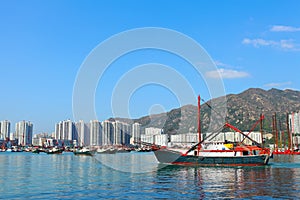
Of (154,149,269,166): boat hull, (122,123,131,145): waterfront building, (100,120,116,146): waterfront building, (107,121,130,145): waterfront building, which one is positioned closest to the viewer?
(154,149,269,166): boat hull

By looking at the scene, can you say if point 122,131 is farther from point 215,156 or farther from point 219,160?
point 219,160

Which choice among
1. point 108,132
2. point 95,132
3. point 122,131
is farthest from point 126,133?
point 95,132

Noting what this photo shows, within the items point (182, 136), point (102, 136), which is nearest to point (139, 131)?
point (182, 136)

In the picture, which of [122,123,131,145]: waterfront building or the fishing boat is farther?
[122,123,131,145]: waterfront building

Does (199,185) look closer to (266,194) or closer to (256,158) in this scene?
(266,194)

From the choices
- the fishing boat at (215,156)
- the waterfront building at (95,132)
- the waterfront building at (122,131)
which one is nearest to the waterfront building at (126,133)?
the waterfront building at (122,131)

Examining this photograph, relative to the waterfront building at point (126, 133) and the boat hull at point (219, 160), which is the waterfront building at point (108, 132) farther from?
the boat hull at point (219, 160)

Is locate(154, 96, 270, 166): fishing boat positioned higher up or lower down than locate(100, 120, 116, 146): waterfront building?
lower down

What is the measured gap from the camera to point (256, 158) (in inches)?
2185

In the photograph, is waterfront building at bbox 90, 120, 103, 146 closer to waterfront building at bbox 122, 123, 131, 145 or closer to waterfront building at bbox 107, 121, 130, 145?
waterfront building at bbox 107, 121, 130, 145

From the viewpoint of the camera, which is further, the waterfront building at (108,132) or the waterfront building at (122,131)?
the waterfront building at (108,132)

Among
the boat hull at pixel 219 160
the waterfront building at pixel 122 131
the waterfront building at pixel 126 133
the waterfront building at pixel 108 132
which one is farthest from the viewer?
the waterfront building at pixel 108 132

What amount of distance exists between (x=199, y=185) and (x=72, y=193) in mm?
12016

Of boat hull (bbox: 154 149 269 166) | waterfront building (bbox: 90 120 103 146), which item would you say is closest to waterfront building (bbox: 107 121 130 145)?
waterfront building (bbox: 90 120 103 146)
